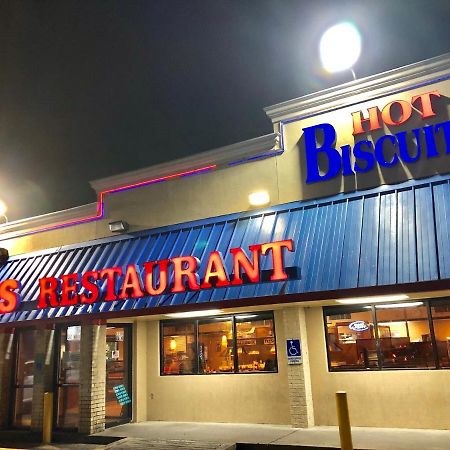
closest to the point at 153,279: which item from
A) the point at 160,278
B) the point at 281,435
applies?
Answer: the point at 160,278

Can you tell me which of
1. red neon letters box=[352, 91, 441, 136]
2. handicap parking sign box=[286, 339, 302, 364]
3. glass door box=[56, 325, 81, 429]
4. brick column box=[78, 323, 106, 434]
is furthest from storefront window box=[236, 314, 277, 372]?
red neon letters box=[352, 91, 441, 136]

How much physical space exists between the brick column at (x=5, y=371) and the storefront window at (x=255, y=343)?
22.8ft

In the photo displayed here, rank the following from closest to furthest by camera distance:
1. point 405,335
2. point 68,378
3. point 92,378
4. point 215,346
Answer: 1. point 405,335
2. point 92,378
3. point 68,378
4. point 215,346

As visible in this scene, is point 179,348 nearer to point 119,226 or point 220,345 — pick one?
point 220,345

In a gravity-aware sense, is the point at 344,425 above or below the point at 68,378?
below

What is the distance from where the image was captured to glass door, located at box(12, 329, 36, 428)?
14203 millimetres

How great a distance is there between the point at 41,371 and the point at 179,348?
3.87 m

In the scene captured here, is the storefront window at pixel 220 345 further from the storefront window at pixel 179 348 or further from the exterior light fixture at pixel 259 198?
the exterior light fixture at pixel 259 198

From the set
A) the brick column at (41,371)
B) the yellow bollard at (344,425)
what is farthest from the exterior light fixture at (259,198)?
the brick column at (41,371)

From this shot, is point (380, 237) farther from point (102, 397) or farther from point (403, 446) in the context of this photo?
point (102, 397)

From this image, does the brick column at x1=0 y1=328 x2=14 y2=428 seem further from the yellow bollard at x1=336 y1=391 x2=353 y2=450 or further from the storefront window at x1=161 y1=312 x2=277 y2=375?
the yellow bollard at x1=336 y1=391 x2=353 y2=450

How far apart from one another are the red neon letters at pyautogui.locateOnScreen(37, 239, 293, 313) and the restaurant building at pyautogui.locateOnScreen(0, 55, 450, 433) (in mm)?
43

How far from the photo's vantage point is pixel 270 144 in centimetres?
1255

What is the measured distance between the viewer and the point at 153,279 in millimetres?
11836
